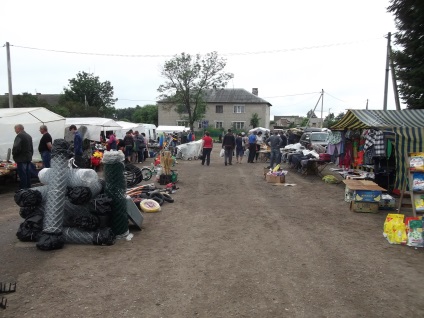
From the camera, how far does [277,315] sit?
3.63 m

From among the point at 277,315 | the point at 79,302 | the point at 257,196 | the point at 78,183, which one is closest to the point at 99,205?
the point at 78,183

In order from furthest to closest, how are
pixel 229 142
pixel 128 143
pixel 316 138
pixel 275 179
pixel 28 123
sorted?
pixel 316 138 → pixel 229 142 → pixel 128 143 → pixel 28 123 → pixel 275 179

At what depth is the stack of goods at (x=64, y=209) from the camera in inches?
219

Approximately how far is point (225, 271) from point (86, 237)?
2407 millimetres

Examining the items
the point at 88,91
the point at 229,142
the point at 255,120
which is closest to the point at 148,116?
the point at 88,91

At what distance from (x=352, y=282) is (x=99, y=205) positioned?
3.88 m

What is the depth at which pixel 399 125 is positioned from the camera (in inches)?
416

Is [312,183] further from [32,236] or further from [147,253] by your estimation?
[32,236]

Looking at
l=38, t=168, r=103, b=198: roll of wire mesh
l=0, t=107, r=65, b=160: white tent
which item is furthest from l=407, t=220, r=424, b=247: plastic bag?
l=0, t=107, r=65, b=160: white tent

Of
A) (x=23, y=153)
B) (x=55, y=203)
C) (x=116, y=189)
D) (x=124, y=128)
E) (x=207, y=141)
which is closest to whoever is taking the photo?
(x=55, y=203)

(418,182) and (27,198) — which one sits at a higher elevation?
(418,182)

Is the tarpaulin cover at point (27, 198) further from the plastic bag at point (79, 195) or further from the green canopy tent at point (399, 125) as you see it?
the green canopy tent at point (399, 125)

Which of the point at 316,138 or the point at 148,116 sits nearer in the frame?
the point at 316,138

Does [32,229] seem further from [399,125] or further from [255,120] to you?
[255,120]
